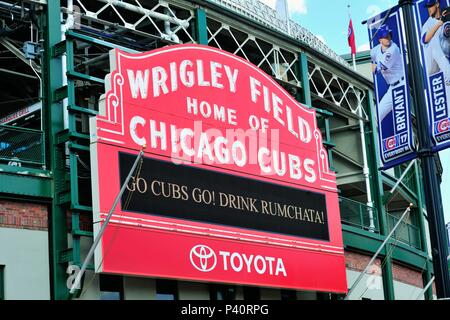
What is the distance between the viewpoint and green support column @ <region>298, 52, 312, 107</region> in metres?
29.5

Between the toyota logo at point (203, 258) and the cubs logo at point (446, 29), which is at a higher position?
the cubs logo at point (446, 29)

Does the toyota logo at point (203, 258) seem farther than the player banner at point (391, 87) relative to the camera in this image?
Yes

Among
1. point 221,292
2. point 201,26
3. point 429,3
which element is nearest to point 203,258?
point 221,292

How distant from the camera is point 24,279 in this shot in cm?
1953

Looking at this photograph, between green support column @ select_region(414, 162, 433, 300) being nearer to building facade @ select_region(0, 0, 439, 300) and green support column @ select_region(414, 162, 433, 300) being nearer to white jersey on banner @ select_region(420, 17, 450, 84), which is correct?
building facade @ select_region(0, 0, 439, 300)

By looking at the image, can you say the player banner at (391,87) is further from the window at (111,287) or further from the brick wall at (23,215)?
the brick wall at (23,215)

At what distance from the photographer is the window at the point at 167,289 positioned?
22.1 m

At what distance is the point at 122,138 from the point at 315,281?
774 centimetres

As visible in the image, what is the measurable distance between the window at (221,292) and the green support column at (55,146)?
14.4ft

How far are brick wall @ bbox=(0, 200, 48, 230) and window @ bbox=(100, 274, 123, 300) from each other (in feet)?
6.09

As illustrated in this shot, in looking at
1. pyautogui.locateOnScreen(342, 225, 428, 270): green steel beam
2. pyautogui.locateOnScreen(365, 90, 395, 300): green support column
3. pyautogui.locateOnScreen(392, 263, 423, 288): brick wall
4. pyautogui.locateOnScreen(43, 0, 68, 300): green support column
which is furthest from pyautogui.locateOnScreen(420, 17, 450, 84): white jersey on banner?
pyautogui.locateOnScreen(392, 263, 423, 288): brick wall

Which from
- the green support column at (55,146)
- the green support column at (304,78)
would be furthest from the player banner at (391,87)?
the green support column at (304,78)
